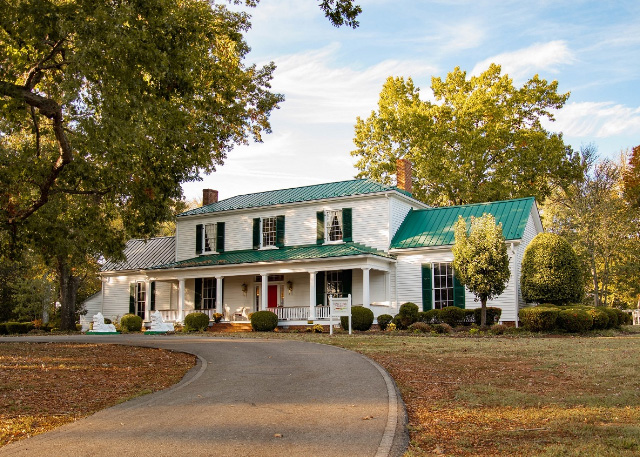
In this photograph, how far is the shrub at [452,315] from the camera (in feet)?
79.8

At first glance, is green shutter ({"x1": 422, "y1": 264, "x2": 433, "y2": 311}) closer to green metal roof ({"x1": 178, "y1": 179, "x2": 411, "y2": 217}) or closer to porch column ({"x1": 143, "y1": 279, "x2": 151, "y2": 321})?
green metal roof ({"x1": 178, "y1": 179, "x2": 411, "y2": 217})

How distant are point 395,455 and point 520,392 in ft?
12.0

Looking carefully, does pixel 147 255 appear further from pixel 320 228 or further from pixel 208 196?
pixel 320 228

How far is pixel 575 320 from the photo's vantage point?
2059 cm

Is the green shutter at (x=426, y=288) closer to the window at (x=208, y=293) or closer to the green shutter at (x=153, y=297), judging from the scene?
the window at (x=208, y=293)

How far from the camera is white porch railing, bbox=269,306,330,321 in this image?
2695 centimetres

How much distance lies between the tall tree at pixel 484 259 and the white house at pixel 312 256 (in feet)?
9.77

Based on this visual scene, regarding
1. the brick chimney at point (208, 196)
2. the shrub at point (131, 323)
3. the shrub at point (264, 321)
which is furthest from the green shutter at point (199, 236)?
the shrub at point (264, 321)

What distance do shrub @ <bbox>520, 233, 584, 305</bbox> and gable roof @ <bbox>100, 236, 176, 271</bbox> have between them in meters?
18.7

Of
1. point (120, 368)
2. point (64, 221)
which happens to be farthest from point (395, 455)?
point (64, 221)

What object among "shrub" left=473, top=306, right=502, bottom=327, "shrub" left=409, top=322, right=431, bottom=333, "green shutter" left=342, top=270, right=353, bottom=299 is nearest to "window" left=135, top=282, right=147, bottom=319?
"green shutter" left=342, top=270, right=353, bottom=299

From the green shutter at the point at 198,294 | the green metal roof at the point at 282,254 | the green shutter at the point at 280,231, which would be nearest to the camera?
the green metal roof at the point at 282,254

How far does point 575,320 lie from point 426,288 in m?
6.81

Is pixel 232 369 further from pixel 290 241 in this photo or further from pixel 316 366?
pixel 290 241
